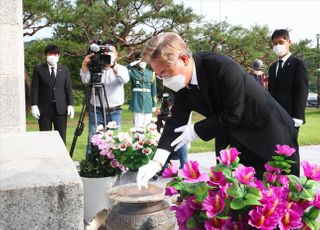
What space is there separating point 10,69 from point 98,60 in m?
1.01

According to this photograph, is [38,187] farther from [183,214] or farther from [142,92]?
[142,92]

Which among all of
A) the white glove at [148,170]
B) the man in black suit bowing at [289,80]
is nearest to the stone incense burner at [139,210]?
the white glove at [148,170]

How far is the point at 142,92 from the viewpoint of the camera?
19.4 feet

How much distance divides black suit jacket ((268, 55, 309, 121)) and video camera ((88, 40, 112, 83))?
170cm

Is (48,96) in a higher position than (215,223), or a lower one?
higher

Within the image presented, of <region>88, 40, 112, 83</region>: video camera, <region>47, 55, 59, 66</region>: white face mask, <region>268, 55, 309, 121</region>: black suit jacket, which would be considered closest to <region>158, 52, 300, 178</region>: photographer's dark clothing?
<region>268, 55, 309, 121</region>: black suit jacket

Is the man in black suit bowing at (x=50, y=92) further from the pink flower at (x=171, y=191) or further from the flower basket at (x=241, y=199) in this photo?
the flower basket at (x=241, y=199)

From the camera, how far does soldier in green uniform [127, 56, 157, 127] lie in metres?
5.91

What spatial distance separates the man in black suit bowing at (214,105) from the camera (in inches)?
69.8

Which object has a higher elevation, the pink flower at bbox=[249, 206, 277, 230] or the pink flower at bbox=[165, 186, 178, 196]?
the pink flower at bbox=[165, 186, 178, 196]

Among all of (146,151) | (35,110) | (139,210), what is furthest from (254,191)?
(35,110)

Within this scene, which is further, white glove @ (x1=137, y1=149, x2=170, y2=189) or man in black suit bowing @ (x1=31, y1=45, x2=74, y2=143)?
man in black suit bowing @ (x1=31, y1=45, x2=74, y2=143)

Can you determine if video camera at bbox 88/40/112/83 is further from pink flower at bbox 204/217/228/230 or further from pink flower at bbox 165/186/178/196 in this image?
pink flower at bbox 204/217/228/230

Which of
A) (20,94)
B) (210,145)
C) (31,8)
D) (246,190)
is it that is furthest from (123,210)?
(31,8)
